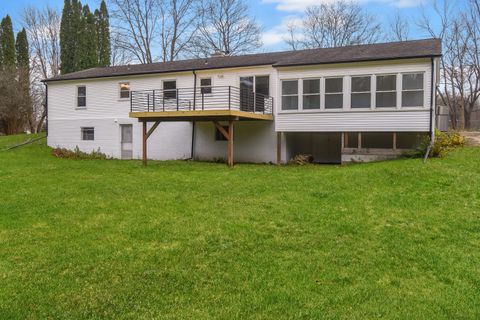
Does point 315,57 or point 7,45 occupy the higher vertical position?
point 7,45

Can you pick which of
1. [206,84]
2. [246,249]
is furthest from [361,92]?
[246,249]

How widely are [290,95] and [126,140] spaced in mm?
8695

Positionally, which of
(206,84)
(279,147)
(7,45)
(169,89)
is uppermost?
(7,45)

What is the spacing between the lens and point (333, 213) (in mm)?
7898

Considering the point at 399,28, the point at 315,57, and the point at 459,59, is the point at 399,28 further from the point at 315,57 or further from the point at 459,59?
the point at 315,57

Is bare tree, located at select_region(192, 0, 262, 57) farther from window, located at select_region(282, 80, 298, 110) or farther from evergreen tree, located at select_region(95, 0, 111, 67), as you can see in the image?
window, located at select_region(282, 80, 298, 110)

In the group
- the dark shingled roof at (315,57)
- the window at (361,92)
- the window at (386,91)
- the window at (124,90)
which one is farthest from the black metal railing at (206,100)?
the window at (386,91)

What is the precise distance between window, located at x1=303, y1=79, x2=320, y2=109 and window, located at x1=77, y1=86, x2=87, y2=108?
11.6 m

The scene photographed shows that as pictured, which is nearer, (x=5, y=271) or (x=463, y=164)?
(x=5, y=271)

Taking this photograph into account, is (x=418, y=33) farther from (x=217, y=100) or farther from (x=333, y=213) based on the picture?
(x=333, y=213)

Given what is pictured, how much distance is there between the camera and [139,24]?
3678cm

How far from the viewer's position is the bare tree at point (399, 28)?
35.3 metres

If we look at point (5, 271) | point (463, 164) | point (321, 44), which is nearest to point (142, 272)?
point (5, 271)

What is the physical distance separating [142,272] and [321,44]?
33.0m
